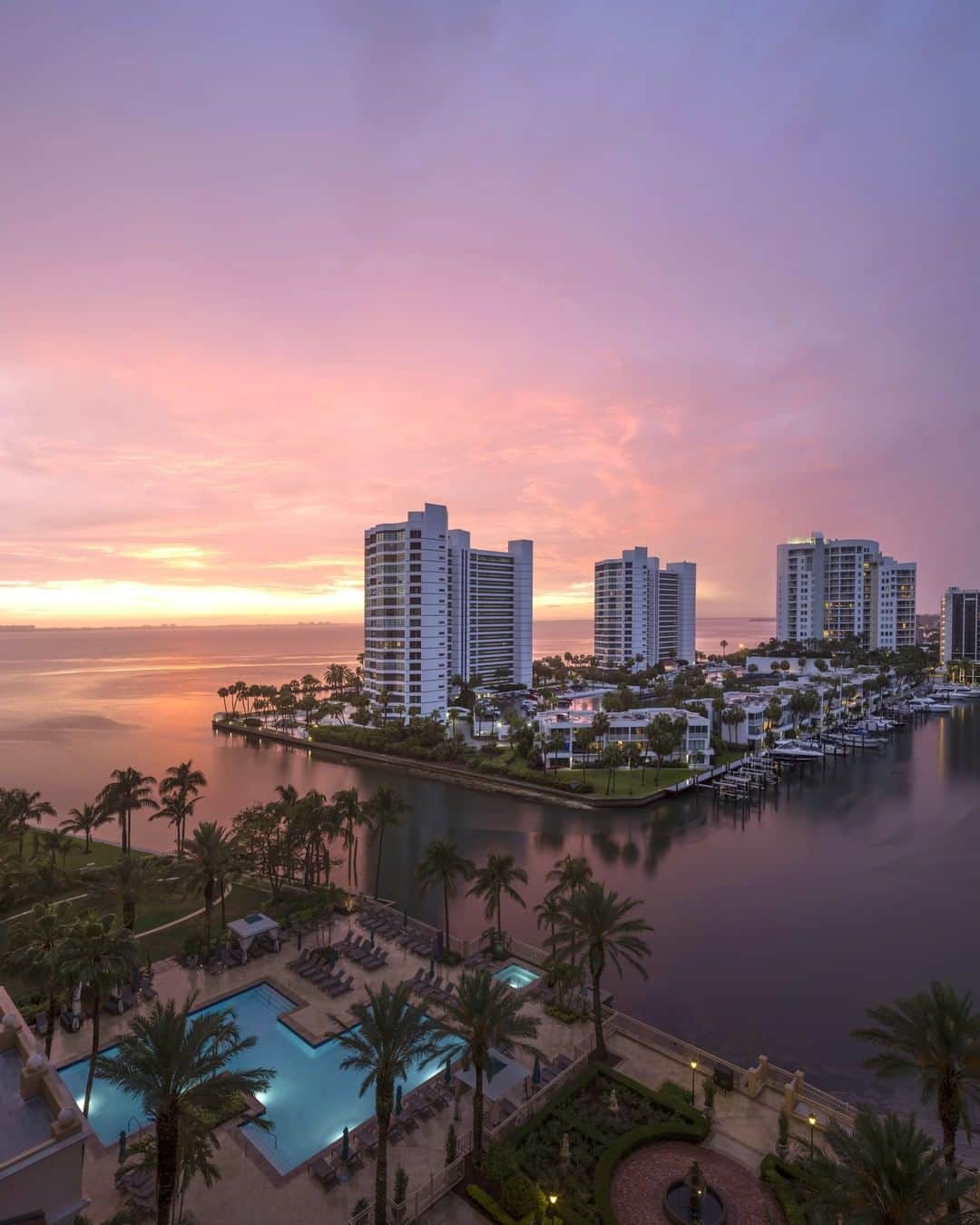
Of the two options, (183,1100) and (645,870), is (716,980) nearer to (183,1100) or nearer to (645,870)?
(645,870)

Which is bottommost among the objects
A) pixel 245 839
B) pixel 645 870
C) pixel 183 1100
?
pixel 645 870

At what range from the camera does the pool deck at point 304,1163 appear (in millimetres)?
16797

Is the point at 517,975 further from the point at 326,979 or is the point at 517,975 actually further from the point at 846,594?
the point at 846,594

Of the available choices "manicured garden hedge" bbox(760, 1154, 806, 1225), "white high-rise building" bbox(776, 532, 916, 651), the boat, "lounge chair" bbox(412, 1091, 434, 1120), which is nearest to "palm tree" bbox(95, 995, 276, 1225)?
"lounge chair" bbox(412, 1091, 434, 1120)

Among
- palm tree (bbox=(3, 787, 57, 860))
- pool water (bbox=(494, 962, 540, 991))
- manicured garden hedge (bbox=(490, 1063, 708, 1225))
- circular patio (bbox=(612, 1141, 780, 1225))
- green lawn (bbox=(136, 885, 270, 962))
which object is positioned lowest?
pool water (bbox=(494, 962, 540, 991))

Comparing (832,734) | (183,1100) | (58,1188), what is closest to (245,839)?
(183,1100)

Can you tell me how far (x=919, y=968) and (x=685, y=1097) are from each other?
1912 cm

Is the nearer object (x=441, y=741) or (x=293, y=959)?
(x=293, y=959)

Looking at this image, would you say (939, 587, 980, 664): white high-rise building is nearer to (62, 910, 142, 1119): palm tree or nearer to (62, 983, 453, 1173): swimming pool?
(62, 983, 453, 1173): swimming pool

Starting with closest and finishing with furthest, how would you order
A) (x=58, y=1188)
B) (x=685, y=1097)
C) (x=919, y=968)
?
(x=58, y=1188)
(x=685, y=1097)
(x=919, y=968)

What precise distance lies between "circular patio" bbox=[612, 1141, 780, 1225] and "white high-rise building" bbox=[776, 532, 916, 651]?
17786 cm

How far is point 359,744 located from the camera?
8388 cm

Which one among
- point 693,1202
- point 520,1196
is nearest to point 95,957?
point 520,1196

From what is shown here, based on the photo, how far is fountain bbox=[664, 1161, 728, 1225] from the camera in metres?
16.1
